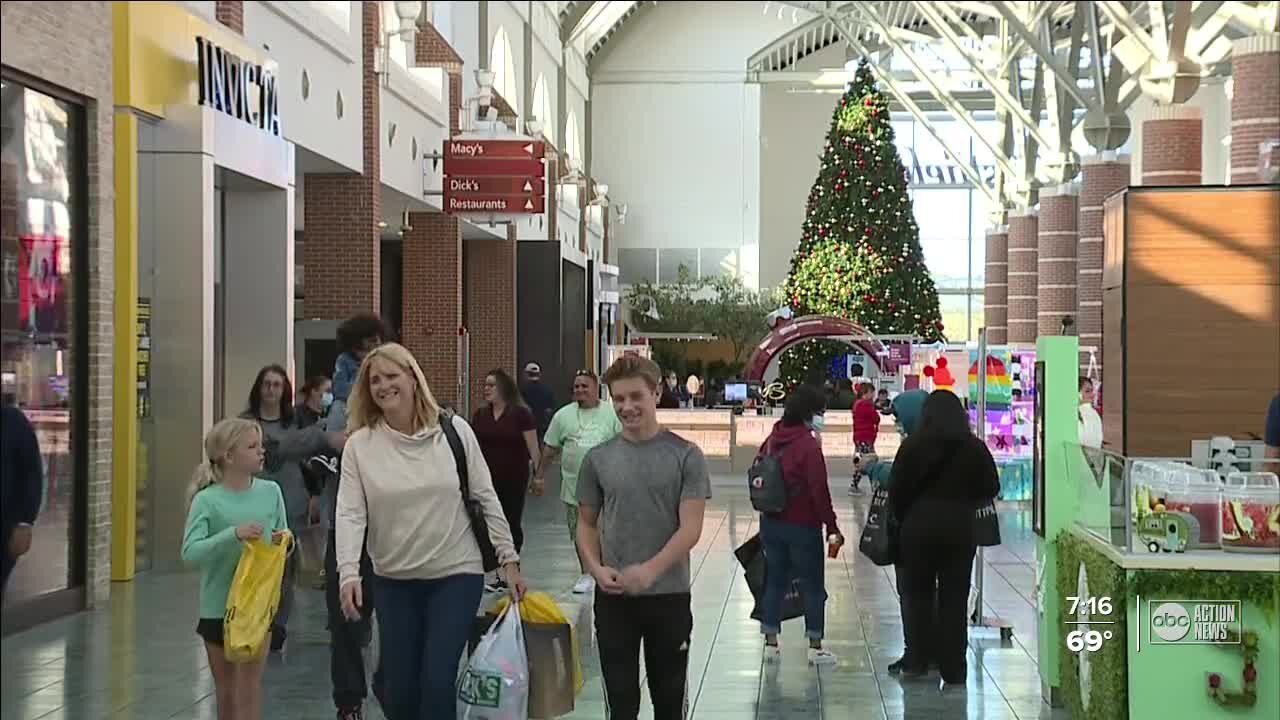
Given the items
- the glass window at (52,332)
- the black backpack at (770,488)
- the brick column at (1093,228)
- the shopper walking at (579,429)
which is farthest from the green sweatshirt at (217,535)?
the brick column at (1093,228)

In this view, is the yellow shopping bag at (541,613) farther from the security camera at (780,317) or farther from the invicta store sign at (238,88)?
the security camera at (780,317)

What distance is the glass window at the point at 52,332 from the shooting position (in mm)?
10945

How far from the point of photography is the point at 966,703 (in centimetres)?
911

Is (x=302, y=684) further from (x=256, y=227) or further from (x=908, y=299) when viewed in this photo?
(x=908, y=299)

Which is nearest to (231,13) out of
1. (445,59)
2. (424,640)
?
(424,640)

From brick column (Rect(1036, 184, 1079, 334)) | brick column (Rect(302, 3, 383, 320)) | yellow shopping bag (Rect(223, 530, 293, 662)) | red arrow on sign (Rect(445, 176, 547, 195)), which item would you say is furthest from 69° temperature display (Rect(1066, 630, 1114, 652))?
brick column (Rect(1036, 184, 1079, 334))

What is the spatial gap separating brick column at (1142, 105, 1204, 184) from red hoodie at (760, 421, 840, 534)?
1831cm

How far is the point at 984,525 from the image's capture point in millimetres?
9609

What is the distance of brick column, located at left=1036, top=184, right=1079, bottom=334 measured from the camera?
3903 centimetres

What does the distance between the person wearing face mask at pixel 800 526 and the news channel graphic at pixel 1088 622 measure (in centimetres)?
200

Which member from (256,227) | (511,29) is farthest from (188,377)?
(511,29)

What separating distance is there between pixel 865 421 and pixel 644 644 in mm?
18828

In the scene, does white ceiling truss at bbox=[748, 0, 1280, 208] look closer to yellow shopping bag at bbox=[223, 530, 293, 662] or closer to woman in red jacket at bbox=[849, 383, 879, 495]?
woman in red jacket at bbox=[849, 383, 879, 495]

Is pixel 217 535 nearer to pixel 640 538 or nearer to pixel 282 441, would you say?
pixel 640 538
